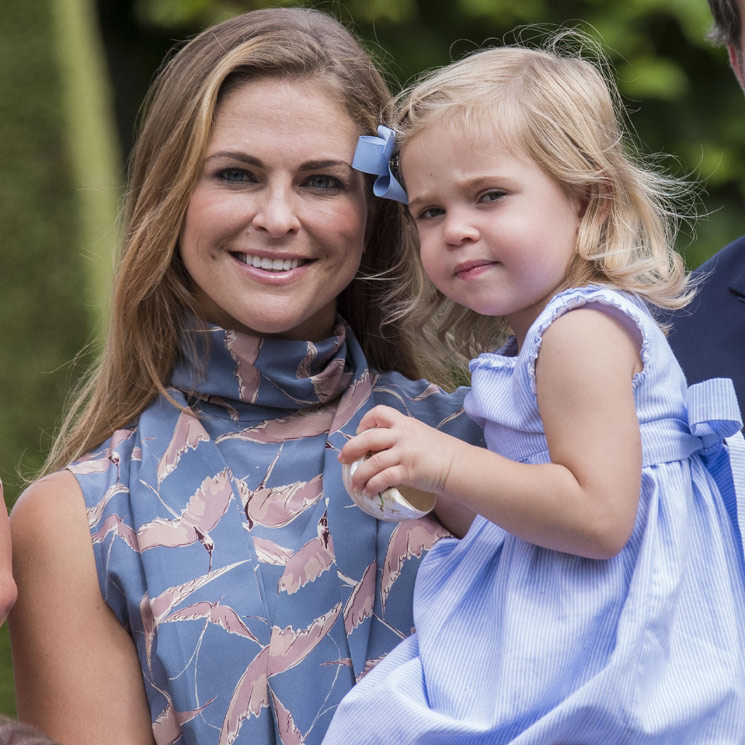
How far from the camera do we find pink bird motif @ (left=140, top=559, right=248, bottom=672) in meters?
2.09

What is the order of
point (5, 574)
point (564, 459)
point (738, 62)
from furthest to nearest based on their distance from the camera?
1. point (738, 62)
2. point (5, 574)
3. point (564, 459)

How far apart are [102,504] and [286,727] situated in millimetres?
525

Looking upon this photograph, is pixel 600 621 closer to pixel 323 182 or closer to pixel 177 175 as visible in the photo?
pixel 323 182

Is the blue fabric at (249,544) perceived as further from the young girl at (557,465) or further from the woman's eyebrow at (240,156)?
the woman's eyebrow at (240,156)

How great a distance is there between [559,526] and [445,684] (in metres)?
0.32

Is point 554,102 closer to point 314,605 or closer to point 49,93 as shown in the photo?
point 314,605

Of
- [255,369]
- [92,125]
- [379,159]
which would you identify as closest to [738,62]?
[379,159]

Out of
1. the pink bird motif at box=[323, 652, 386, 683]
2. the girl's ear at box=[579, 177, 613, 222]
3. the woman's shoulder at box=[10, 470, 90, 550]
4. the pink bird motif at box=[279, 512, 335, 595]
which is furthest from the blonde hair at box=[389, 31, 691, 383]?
the woman's shoulder at box=[10, 470, 90, 550]

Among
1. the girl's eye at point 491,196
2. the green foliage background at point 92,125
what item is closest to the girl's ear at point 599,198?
the girl's eye at point 491,196

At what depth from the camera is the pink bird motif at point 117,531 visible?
2.16 metres

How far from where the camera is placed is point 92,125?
15.2 feet

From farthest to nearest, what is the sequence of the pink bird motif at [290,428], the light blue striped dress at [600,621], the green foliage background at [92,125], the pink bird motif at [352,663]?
1. the green foliage background at [92,125]
2. the pink bird motif at [290,428]
3. the pink bird motif at [352,663]
4. the light blue striped dress at [600,621]

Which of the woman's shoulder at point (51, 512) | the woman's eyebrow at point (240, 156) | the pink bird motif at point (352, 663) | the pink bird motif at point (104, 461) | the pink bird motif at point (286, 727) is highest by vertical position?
the woman's eyebrow at point (240, 156)

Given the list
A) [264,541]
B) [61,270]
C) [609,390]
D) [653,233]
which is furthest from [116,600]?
[61,270]
